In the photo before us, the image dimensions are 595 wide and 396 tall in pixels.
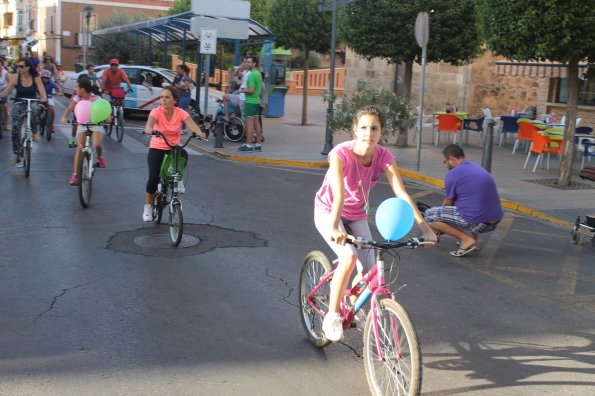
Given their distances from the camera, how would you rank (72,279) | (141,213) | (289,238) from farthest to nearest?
1. (141,213)
2. (289,238)
3. (72,279)

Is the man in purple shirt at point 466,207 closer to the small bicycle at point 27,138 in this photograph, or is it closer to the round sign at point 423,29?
the round sign at point 423,29

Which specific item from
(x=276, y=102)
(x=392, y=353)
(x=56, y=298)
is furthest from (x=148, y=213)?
(x=276, y=102)

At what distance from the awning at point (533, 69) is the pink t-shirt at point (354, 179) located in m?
15.2

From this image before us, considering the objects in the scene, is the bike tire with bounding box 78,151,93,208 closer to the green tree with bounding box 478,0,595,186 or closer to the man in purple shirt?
the man in purple shirt

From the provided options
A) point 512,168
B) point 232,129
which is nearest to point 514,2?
point 512,168

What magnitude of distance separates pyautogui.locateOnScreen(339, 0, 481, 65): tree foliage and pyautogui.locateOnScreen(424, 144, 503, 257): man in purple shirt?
8.89m

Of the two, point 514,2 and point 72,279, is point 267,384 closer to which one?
point 72,279

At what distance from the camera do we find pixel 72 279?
20.5 ft

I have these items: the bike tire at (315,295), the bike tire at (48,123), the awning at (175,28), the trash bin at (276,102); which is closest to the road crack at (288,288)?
the bike tire at (315,295)

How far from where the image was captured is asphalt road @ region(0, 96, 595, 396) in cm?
445

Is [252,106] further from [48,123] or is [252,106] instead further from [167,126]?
[167,126]

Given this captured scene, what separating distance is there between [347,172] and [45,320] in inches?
97.8

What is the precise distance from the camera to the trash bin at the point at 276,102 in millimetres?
24422

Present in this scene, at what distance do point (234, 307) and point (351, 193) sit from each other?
1.67 meters
